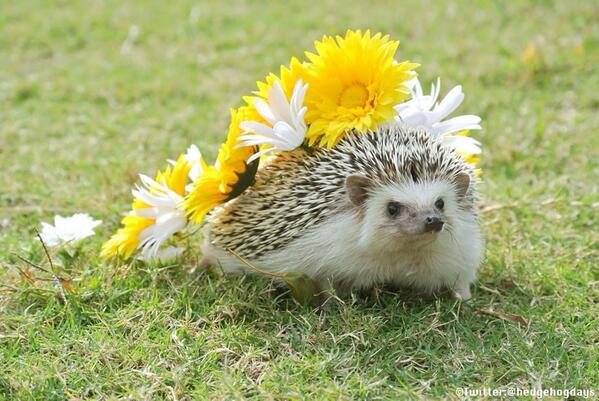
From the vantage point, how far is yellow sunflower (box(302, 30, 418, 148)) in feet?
11.9

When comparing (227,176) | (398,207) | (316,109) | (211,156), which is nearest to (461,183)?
(398,207)

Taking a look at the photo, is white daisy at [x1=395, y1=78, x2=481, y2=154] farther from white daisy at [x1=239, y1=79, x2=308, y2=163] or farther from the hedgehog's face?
white daisy at [x1=239, y1=79, x2=308, y2=163]

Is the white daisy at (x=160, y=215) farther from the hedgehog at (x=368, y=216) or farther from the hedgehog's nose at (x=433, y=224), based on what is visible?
the hedgehog's nose at (x=433, y=224)

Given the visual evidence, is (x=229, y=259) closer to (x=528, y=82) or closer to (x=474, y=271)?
(x=474, y=271)

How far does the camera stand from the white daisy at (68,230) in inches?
168

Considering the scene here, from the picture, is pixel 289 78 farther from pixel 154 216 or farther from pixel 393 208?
pixel 154 216

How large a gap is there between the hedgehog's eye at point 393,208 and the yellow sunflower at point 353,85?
1.17 feet

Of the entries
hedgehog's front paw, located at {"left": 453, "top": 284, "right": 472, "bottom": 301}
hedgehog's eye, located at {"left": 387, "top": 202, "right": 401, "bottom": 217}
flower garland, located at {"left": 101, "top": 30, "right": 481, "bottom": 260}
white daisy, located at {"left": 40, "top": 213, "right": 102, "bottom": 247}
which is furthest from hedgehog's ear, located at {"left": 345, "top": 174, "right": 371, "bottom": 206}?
white daisy, located at {"left": 40, "top": 213, "right": 102, "bottom": 247}

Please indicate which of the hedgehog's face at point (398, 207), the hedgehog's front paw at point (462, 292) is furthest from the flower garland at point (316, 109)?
the hedgehog's front paw at point (462, 292)

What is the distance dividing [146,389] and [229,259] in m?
0.92

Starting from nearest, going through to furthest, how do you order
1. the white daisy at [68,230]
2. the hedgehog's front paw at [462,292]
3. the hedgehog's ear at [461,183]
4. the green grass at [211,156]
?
the green grass at [211,156] → the hedgehog's ear at [461,183] → the hedgehog's front paw at [462,292] → the white daisy at [68,230]

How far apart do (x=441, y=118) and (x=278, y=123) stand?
2.72 feet

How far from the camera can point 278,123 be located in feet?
11.9

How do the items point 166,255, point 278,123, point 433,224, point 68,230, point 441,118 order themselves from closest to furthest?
1. point 433,224
2. point 278,123
3. point 441,118
4. point 166,255
5. point 68,230
